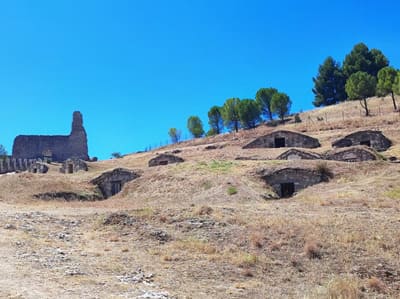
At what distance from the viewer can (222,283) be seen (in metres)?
11.0

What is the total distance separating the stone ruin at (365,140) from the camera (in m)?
40.9

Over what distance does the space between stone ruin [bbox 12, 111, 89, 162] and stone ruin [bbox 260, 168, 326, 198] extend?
2016 inches

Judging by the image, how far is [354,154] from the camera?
3344cm

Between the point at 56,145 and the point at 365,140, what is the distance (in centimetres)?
5006

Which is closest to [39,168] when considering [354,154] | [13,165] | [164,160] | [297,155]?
[13,165]

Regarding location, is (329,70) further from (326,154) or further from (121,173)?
(121,173)

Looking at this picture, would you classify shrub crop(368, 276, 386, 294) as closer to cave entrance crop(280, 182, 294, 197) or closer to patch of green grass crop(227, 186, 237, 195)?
patch of green grass crop(227, 186, 237, 195)

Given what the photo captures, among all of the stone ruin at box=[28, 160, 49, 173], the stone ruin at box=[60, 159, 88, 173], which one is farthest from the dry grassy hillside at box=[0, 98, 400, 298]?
the stone ruin at box=[28, 160, 49, 173]

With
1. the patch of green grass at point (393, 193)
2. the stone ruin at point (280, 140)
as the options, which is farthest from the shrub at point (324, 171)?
the stone ruin at point (280, 140)

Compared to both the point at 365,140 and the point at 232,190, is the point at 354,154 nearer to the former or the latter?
the point at 365,140

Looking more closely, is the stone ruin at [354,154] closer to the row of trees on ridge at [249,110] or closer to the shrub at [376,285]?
the shrub at [376,285]

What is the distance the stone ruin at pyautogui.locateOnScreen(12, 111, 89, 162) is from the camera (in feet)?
243

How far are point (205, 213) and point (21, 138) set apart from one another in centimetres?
6391

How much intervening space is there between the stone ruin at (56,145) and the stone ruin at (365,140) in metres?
43.5
